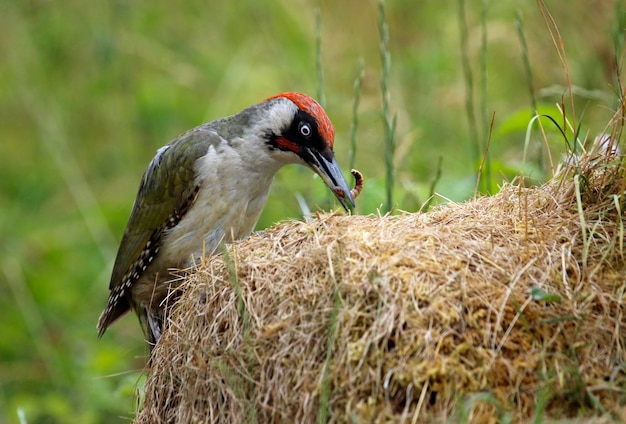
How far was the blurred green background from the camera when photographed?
7.62 metres

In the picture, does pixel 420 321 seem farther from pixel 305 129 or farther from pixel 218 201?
pixel 218 201

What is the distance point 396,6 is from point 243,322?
7.47 metres

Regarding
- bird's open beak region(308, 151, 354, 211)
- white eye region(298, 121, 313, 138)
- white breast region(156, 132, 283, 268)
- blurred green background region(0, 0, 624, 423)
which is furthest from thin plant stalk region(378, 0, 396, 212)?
blurred green background region(0, 0, 624, 423)

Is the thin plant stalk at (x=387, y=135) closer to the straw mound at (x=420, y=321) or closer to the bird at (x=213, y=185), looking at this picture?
the bird at (x=213, y=185)

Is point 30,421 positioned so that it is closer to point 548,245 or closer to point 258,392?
point 258,392

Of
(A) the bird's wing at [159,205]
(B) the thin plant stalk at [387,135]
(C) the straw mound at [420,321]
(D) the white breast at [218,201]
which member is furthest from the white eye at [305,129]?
(C) the straw mound at [420,321]

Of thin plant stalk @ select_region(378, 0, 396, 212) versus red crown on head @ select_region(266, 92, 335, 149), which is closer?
thin plant stalk @ select_region(378, 0, 396, 212)

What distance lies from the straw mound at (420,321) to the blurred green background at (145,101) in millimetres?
2830

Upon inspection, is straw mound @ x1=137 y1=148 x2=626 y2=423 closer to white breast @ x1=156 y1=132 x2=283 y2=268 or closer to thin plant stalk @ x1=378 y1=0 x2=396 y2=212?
thin plant stalk @ x1=378 y1=0 x2=396 y2=212

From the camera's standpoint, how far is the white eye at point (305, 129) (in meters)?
5.00

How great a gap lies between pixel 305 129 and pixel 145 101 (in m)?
4.91

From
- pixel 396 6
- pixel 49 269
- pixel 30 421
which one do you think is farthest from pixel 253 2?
pixel 30 421

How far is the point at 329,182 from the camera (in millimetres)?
4887

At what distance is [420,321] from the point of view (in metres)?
2.97
